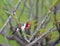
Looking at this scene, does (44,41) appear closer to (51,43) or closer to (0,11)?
(51,43)

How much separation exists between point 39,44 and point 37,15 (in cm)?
31

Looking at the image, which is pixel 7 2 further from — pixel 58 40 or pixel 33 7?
pixel 58 40

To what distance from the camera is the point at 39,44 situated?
1.73 m

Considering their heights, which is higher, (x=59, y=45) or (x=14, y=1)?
(x=14, y=1)

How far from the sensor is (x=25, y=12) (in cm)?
211

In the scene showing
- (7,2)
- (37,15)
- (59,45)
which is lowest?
(59,45)

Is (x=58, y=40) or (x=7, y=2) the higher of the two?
(x=7, y=2)

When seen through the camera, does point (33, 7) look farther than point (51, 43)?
Yes

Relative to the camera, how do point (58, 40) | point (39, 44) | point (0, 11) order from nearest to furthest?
1. point (39, 44)
2. point (58, 40)
3. point (0, 11)

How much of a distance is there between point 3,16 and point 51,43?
52cm

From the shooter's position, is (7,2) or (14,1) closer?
(7,2)

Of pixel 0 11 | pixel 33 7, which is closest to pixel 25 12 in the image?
pixel 33 7

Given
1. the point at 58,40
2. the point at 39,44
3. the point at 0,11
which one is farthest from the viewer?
the point at 0,11

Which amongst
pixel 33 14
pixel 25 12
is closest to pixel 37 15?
pixel 33 14
